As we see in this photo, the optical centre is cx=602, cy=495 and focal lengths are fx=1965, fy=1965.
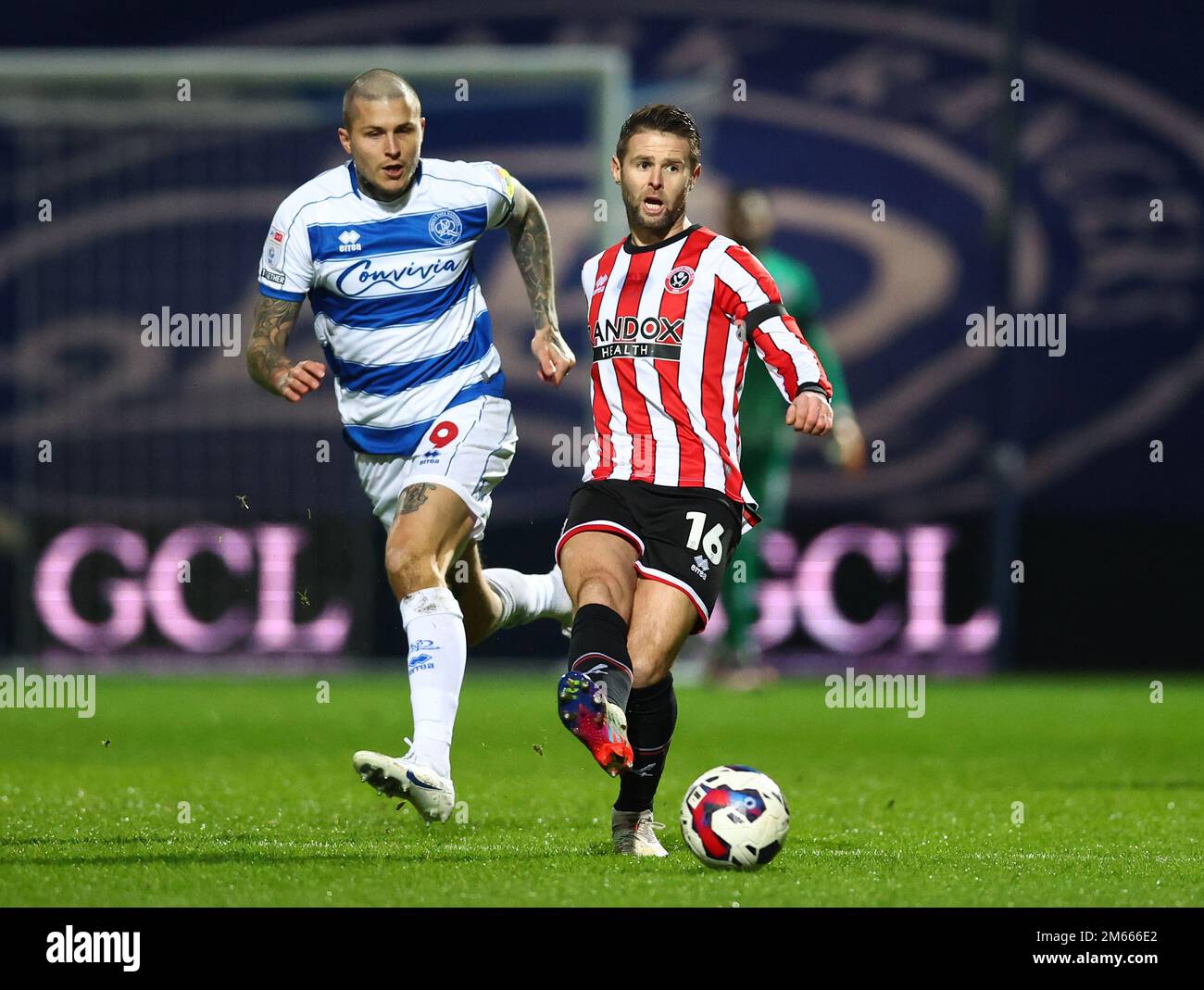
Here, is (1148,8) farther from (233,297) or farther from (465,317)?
(465,317)

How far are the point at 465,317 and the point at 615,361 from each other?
843 millimetres

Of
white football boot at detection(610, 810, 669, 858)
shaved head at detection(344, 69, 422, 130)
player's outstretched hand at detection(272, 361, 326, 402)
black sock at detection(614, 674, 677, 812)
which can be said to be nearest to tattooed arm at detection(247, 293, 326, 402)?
player's outstretched hand at detection(272, 361, 326, 402)

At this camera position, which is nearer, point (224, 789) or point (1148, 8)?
point (224, 789)

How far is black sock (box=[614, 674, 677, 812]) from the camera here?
188 inches

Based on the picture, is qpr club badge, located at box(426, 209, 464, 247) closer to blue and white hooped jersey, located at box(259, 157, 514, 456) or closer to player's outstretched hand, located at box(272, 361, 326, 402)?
blue and white hooped jersey, located at box(259, 157, 514, 456)

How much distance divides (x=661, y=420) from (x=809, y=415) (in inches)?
17.1

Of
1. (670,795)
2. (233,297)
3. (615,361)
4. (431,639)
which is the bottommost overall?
(670,795)

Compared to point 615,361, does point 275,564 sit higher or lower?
lower

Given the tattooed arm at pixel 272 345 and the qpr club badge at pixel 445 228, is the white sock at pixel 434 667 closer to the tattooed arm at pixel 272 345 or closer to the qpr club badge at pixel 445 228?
the tattooed arm at pixel 272 345

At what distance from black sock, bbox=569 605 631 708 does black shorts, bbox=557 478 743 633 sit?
0.21 meters

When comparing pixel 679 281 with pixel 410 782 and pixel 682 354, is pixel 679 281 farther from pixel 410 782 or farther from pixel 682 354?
pixel 410 782

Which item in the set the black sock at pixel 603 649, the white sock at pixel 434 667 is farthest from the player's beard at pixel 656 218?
the white sock at pixel 434 667

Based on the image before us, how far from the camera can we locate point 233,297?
A: 12539 mm
